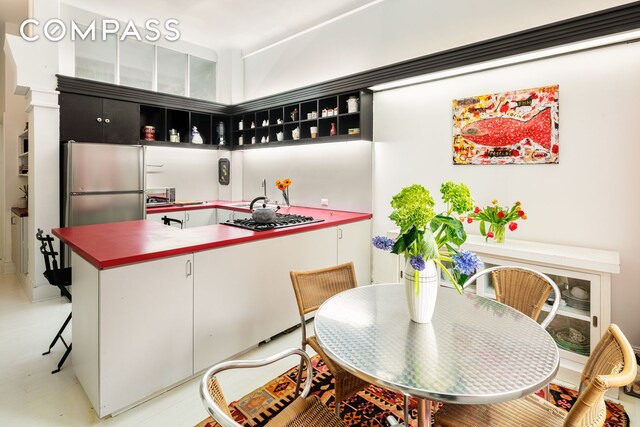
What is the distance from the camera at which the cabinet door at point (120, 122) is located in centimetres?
415

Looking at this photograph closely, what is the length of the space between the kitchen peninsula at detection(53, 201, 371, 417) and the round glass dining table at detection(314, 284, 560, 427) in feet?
3.33

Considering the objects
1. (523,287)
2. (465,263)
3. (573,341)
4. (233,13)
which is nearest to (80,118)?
(233,13)

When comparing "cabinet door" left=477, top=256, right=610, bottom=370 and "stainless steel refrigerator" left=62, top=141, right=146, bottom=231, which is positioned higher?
"stainless steel refrigerator" left=62, top=141, right=146, bottom=231

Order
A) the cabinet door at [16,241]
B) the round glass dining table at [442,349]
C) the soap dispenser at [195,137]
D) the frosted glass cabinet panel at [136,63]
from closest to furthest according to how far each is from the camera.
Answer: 1. the round glass dining table at [442,349]
2. the cabinet door at [16,241]
3. the frosted glass cabinet panel at [136,63]
4. the soap dispenser at [195,137]

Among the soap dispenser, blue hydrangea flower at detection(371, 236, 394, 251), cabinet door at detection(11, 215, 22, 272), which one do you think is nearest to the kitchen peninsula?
blue hydrangea flower at detection(371, 236, 394, 251)

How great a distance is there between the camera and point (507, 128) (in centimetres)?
292

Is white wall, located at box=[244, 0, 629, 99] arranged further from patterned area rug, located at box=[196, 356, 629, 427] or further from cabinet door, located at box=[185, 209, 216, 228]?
patterned area rug, located at box=[196, 356, 629, 427]

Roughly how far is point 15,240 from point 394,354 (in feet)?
18.5

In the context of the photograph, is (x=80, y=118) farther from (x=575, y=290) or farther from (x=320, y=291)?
(x=575, y=290)

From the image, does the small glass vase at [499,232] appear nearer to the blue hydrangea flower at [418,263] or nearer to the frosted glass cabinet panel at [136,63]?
the blue hydrangea flower at [418,263]

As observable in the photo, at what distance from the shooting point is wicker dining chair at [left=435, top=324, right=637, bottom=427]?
919 millimetres

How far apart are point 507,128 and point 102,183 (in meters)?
4.21

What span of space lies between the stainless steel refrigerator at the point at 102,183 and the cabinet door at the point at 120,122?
41cm

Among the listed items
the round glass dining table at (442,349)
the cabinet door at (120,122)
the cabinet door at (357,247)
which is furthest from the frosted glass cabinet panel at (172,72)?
the round glass dining table at (442,349)
